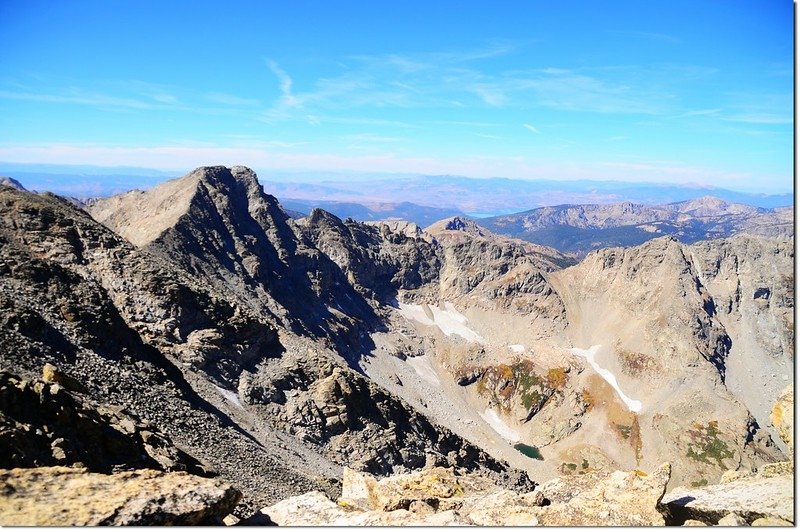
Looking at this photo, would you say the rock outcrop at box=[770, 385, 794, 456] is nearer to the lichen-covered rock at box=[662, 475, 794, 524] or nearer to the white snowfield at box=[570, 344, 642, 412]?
the lichen-covered rock at box=[662, 475, 794, 524]

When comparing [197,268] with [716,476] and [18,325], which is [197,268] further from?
[716,476]

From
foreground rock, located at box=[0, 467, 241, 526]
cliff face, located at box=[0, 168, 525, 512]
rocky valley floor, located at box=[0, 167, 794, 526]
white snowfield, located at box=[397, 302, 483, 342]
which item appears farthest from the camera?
white snowfield, located at box=[397, 302, 483, 342]

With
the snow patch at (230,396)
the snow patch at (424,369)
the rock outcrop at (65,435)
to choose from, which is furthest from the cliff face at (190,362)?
the snow patch at (424,369)

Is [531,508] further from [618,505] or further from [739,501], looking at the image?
[739,501]

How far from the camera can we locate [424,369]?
6240 inches

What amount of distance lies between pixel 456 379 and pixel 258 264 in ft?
234

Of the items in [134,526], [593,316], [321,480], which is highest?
[134,526]

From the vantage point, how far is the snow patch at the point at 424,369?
6017 inches

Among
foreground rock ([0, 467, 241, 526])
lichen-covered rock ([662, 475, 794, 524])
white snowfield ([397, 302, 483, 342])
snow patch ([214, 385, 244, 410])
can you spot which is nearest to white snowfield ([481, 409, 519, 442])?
white snowfield ([397, 302, 483, 342])

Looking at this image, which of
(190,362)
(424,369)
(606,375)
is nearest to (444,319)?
(424,369)

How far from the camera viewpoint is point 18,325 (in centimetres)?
3862

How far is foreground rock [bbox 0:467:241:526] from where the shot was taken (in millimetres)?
14641

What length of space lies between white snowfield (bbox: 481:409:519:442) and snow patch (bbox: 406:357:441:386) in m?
17.1

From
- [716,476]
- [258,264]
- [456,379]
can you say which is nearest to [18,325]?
[258,264]
